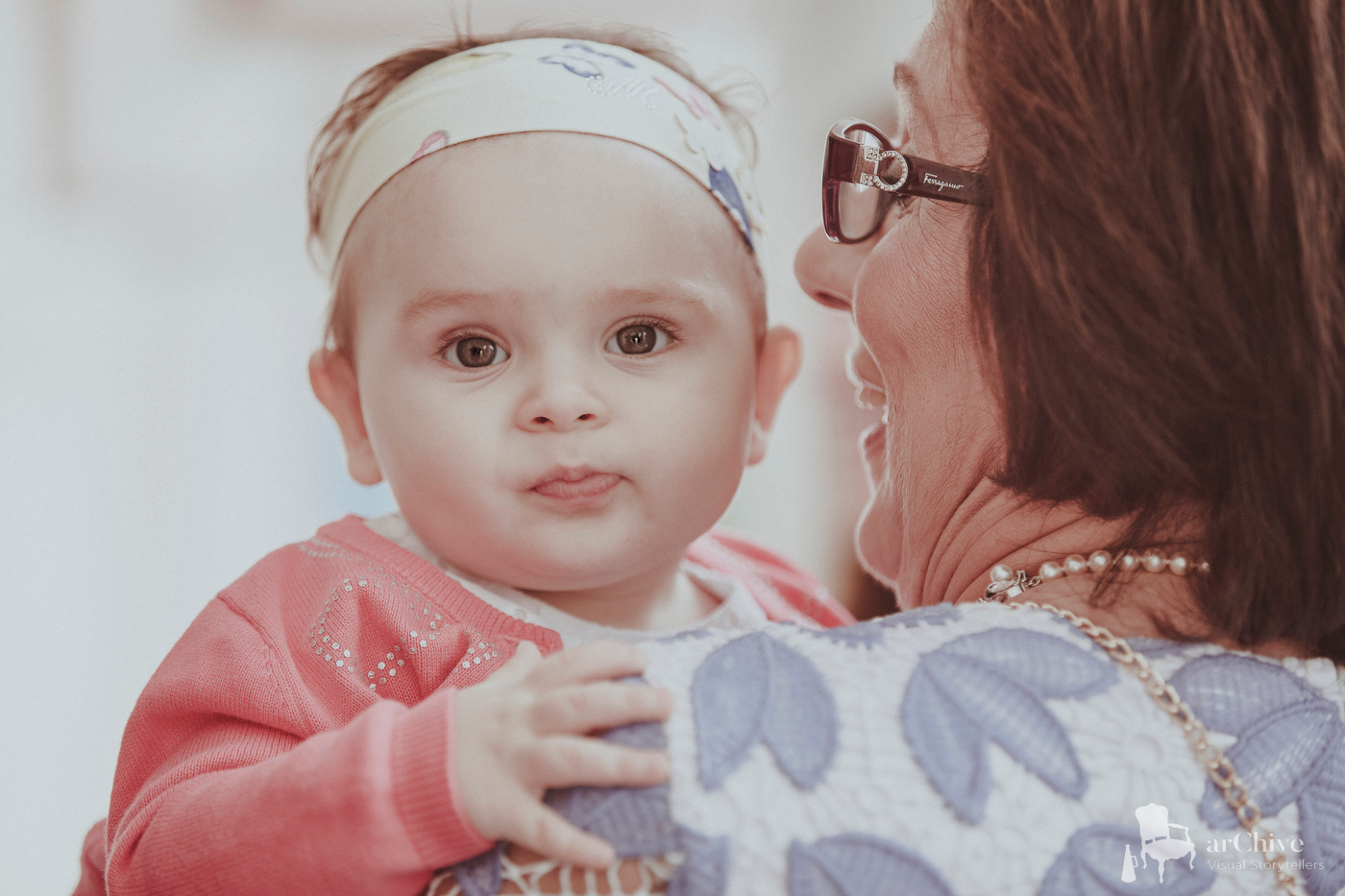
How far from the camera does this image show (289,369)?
375cm

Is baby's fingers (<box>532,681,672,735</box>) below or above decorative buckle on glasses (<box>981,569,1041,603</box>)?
above

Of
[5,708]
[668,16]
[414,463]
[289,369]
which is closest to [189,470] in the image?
[289,369]

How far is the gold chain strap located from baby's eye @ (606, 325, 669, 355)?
0.66m

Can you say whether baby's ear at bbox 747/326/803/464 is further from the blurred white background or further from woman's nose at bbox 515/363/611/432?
the blurred white background

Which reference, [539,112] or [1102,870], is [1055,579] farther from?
[539,112]

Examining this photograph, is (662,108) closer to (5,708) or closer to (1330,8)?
(1330,8)

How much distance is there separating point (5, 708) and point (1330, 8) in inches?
128

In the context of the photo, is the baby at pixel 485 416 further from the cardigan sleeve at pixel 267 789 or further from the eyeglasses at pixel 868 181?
the eyeglasses at pixel 868 181

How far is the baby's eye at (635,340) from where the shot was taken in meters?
1.34

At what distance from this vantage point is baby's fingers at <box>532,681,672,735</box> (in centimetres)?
82

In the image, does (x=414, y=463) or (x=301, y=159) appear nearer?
(x=414, y=463)

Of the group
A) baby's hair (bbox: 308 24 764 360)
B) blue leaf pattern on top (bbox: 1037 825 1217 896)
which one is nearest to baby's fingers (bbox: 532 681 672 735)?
blue leaf pattern on top (bbox: 1037 825 1217 896)

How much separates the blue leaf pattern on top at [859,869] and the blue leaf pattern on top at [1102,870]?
93 millimetres

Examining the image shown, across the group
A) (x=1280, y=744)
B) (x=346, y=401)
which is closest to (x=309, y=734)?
(x=346, y=401)
